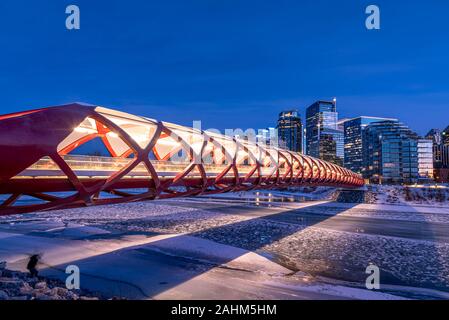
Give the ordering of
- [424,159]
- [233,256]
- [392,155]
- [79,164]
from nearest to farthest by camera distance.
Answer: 1. [79,164]
2. [233,256]
3. [392,155]
4. [424,159]

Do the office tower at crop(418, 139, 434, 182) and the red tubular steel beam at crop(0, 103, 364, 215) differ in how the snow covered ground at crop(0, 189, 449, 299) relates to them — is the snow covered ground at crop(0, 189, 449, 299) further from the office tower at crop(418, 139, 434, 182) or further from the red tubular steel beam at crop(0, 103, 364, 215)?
the office tower at crop(418, 139, 434, 182)

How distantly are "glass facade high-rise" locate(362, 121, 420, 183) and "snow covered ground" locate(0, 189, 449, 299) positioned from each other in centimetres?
11378

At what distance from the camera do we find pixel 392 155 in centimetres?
13988

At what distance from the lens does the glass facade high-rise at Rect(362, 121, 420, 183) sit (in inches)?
5315

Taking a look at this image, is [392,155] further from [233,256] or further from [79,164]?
[79,164]

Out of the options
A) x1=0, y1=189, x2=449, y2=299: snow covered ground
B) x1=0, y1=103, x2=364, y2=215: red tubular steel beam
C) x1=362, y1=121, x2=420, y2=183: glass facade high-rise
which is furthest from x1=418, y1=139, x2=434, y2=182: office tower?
x1=0, y1=103, x2=364, y2=215: red tubular steel beam

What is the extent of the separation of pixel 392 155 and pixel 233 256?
146 meters

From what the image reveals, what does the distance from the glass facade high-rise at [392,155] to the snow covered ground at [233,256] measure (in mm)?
113776

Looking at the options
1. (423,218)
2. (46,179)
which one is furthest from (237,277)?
(423,218)

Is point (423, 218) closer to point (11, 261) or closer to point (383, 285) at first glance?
point (383, 285)

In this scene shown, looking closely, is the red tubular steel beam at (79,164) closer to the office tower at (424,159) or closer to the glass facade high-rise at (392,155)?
the glass facade high-rise at (392,155)

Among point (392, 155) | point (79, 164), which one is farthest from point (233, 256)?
point (392, 155)

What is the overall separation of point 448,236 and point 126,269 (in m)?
23.7

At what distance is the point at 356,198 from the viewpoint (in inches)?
2179
